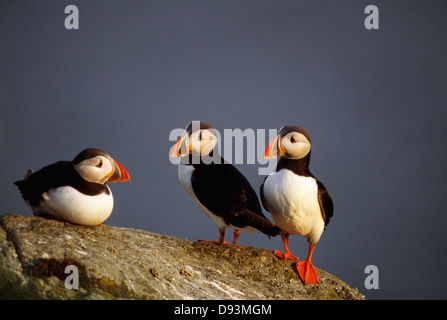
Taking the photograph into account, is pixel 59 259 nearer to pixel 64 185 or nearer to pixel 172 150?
pixel 64 185

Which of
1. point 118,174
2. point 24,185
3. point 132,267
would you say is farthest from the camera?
point 24,185

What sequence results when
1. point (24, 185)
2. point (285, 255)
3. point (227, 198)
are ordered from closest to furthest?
point (24, 185) < point (227, 198) < point (285, 255)

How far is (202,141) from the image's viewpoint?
443 cm

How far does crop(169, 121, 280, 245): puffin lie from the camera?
4.36 meters

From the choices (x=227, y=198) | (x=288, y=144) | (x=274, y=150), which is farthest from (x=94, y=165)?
(x=288, y=144)

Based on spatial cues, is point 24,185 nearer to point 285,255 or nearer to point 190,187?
point 190,187

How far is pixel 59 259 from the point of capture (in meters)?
3.35

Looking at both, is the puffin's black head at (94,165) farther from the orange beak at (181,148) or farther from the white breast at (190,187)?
the white breast at (190,187)

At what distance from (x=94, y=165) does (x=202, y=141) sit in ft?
3.13

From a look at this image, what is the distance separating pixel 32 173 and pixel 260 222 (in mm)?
1937

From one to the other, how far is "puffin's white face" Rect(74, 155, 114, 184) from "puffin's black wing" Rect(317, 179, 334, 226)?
178 cm

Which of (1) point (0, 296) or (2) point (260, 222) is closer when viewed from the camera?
(1) point (0, 296)

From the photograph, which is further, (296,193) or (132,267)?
(296,193)
